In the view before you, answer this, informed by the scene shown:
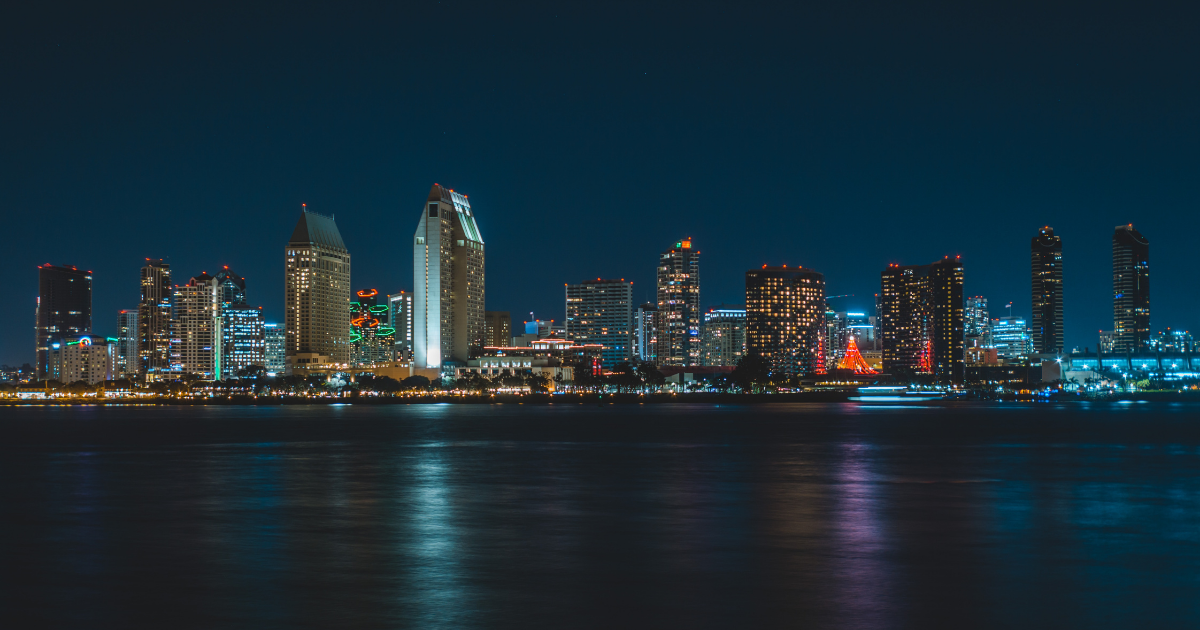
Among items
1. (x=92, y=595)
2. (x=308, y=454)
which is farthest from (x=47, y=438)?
(x=92, y=595)

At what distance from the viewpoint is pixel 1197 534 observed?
2689cm

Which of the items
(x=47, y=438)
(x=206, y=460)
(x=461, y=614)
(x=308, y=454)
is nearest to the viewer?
(x=461, y=614)

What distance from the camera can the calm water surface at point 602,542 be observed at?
1734cm

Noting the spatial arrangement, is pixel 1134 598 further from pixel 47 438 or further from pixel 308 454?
pixel 47 438

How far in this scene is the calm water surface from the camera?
17.3 m

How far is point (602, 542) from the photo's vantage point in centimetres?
2562

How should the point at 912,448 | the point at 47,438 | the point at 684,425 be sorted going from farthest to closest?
the point at 684,425 → the point at 47,438 → the point at 912,448

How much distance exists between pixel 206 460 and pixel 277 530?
102 ft

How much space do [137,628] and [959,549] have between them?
1714cm

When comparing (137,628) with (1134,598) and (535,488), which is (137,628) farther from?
(535,488)

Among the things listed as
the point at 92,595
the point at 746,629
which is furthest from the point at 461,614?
A: the point at 92,595

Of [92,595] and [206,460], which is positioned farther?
[206,460]

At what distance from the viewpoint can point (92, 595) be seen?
18984mm

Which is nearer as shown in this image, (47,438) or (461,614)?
(461,614)
